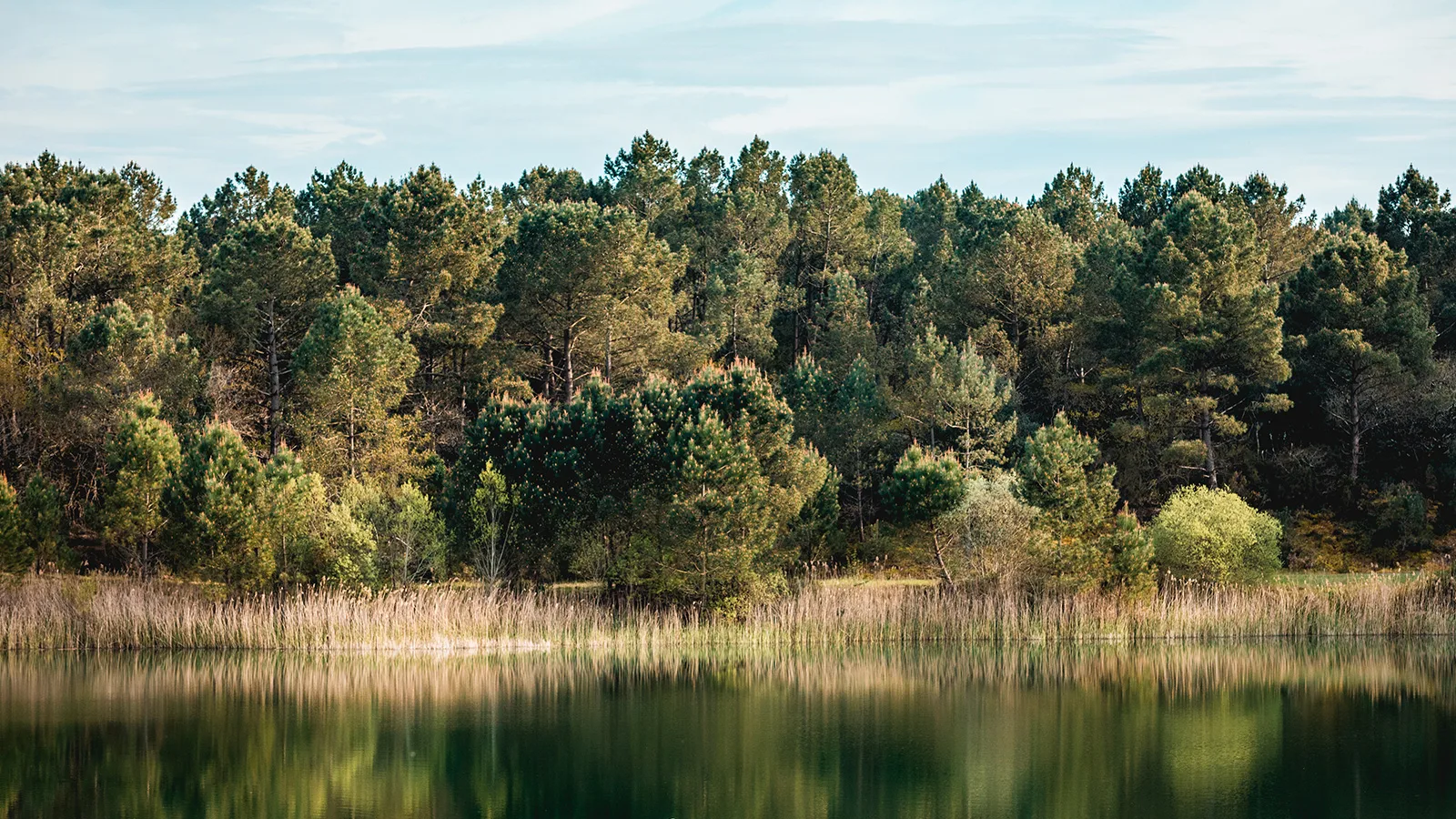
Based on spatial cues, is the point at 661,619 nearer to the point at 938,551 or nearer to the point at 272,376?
the point at 938,551

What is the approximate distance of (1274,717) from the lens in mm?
26391

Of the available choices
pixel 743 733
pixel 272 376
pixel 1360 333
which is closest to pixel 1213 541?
pixel 1360 333

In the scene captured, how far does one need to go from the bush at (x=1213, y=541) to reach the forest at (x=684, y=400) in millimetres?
127

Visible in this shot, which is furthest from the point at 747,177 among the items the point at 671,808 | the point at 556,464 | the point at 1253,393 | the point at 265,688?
the point at 671,808

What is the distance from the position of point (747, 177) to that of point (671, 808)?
59013 millimetres

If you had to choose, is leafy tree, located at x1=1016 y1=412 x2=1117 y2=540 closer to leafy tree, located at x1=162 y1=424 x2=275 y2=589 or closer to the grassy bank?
the grassy bank

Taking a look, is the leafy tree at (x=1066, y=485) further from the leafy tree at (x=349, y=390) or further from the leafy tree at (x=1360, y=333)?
the leafy tree at (x=349, y=390)

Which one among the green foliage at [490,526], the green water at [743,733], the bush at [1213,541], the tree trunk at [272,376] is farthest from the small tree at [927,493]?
the tree trunk at [272,376]

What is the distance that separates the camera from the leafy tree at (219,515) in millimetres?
39875

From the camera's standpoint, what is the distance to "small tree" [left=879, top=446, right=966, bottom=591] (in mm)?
42656

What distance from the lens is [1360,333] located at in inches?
2021

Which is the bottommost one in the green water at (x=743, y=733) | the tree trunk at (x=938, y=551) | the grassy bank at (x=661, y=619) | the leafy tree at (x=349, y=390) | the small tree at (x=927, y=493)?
the green water at (x=743, y=733)

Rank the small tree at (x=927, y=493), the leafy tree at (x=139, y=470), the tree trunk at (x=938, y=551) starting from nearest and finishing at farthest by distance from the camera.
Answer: the tree trunk at (x=938, y=551) < the small tree at (x=927, y=493) < the leafy tree at (x=139, y=470)

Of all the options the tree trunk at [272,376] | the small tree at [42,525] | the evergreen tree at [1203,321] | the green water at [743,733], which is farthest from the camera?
the tree trunk at [272,376]
